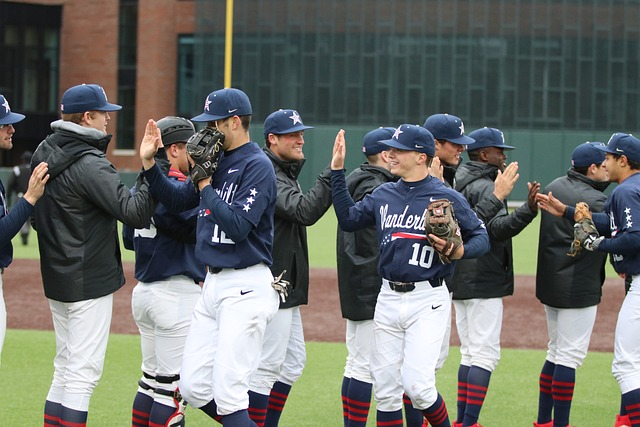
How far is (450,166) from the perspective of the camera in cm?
734

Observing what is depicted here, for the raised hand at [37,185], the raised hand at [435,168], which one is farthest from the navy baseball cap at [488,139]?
the raised hand at [37,185]

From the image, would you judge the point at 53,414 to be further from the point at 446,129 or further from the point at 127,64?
the point at 127,64

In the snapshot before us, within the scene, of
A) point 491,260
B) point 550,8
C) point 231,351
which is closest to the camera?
point 231,351

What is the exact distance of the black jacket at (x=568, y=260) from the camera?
754 centimetres

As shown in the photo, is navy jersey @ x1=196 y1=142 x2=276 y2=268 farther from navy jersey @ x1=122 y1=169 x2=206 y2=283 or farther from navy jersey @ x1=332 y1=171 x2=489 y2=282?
navy jersey @ x1=332 y1=171 x2=489 y2=282

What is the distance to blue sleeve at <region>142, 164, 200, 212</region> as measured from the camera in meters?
6.00

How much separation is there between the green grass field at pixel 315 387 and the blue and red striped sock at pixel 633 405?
3.62 feet

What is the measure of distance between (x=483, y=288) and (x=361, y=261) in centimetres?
105

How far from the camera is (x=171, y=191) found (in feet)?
19.9

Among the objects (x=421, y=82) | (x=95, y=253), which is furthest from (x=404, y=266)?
(x=421, y=82)

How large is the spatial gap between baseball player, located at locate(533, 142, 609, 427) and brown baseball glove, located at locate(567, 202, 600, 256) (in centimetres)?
52

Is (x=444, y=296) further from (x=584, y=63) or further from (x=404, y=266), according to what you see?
(x=584, y=63)

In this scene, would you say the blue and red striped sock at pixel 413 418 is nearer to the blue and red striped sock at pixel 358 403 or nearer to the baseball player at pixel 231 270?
the blue and red striped sock at pixel 358 403

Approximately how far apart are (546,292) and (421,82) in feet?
120
